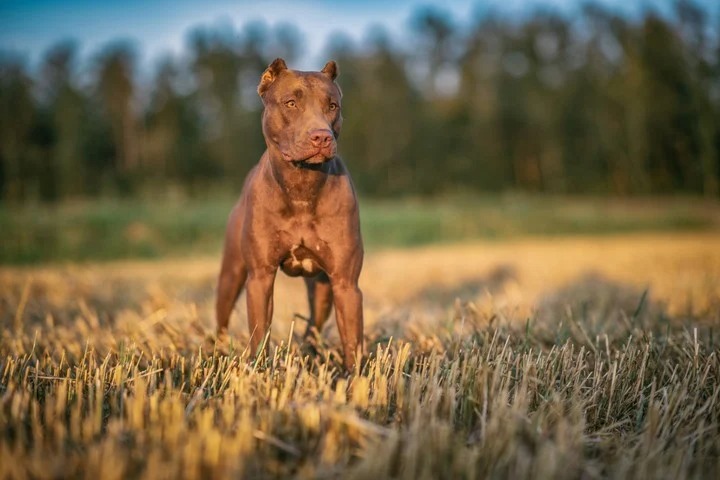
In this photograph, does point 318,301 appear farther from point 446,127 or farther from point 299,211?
point 446,127

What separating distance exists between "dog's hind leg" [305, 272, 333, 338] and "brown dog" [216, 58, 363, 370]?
0.53 m

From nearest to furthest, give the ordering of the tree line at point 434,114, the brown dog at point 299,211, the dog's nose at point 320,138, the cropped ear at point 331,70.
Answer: the dog's nose at point 320,138 < the brown dog at point 299,211 < the cropped ear at point 331,70 < the tree line at point 434,114

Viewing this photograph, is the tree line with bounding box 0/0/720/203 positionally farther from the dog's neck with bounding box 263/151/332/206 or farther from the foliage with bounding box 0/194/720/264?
the dog's neck with bounding box 263/151/332/206

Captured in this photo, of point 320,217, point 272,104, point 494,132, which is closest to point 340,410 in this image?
point 320,217

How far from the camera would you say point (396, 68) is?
38.5 m

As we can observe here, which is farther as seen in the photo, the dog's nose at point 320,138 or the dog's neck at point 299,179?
the dog's neck at point 299,179

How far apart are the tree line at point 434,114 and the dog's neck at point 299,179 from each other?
25.3 m

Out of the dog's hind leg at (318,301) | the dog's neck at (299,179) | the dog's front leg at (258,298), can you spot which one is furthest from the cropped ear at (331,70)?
the dog's hind leg at (318,301)

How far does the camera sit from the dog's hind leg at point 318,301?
4.52 metres

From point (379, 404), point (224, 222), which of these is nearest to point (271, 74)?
point (379, 404)

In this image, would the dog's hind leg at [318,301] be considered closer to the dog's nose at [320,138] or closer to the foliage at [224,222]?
the dog's nose at [320,138]

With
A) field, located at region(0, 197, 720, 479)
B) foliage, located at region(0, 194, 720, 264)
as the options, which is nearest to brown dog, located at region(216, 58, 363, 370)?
field, located at region(0, 197, 720, 479)

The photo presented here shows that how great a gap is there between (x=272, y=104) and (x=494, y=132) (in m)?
35.8

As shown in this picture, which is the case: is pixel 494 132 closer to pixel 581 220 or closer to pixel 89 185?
pixel 581 220
